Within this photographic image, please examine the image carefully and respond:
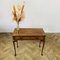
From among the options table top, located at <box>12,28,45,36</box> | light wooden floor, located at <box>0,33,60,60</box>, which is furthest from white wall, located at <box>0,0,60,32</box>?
table top, located at <box>12,28,45,36</box>

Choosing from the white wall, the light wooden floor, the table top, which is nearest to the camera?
the table top

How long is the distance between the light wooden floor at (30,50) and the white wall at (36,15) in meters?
0.38

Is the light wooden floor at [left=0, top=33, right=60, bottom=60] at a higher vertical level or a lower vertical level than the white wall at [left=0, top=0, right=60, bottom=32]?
lower

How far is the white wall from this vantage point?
10.9 feet

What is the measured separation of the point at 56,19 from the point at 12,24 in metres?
1.37

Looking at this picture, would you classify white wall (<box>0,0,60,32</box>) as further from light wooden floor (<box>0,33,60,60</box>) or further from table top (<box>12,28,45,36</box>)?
table top (<box>12,28,45,36</box>)

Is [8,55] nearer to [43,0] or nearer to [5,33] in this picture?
[5,33]

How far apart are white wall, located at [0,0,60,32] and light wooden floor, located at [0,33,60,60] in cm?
38

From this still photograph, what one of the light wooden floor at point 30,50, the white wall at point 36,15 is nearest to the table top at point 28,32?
the light wooden floor at point 30,50

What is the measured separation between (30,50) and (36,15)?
1.16 meters

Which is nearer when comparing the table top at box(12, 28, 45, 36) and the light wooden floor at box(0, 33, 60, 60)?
the table top at box(12, 28, 45, 36)

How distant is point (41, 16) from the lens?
11.5 feet

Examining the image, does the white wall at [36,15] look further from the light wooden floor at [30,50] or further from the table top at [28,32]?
the table top at [28,32]

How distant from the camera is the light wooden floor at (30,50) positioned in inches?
101
